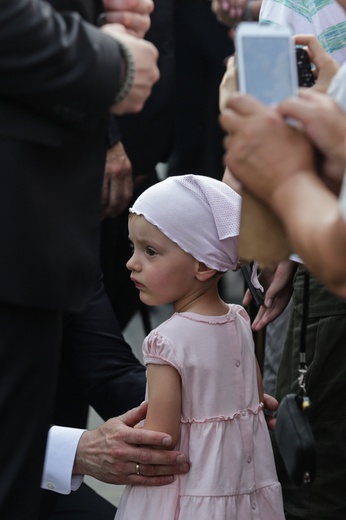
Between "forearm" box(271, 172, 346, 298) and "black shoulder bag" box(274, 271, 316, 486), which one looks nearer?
"forearm" box(271, 172, 346, 298)

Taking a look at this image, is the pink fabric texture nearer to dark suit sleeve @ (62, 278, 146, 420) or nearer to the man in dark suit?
dark suit sleeve @ (62, 278, 146, 420)

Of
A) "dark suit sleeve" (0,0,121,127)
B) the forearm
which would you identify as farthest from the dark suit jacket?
the forearm

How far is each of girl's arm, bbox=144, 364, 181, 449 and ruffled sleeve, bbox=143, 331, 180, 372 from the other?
0.05 feet

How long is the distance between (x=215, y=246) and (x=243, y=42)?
2.99ft

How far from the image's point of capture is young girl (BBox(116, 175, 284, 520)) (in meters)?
2.47

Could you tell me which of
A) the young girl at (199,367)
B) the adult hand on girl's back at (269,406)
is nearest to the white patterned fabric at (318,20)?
the young girl at (199,367)

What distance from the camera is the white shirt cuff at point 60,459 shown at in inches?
104

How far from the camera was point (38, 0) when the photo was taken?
1778 mm

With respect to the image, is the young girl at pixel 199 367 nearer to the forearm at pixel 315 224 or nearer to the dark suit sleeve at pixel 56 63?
the dark suit sleeve at pixel 56 63

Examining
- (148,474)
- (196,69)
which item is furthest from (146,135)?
(148,474)

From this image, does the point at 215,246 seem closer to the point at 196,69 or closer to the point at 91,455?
the point at 91,455

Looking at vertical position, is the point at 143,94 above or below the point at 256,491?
above

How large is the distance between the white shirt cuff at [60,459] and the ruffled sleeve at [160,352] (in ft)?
1.02

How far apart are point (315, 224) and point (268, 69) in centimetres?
29
